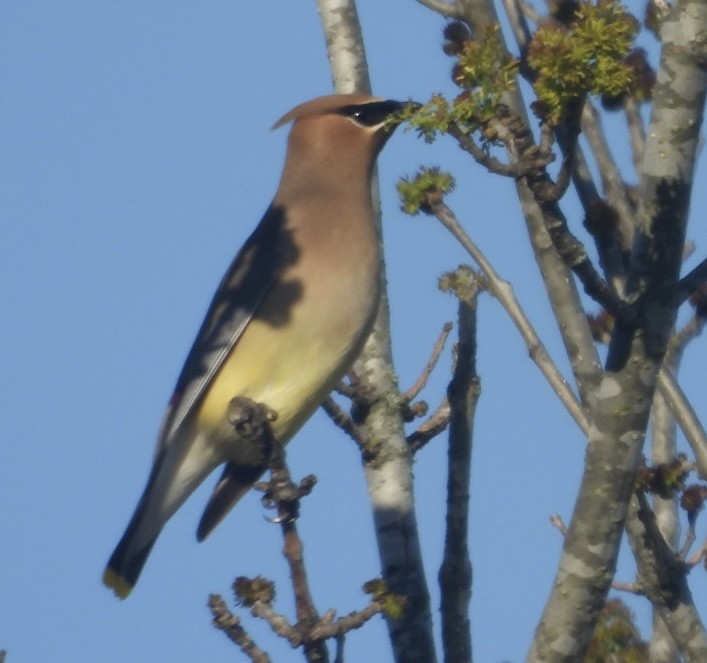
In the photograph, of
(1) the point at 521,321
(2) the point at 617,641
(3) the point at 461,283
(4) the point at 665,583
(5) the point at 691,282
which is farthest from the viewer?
A: (1) the point at 521,321

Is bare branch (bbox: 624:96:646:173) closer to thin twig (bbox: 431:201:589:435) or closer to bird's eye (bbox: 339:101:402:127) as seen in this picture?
thin twig (bbox: 431:201:589:435)

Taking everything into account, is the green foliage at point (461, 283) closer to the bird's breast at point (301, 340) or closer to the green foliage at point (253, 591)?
the bird's breast at point (301, 340)

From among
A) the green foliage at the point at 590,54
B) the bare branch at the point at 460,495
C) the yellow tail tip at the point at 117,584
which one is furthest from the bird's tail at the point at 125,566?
the green foliage at the point at 590,54

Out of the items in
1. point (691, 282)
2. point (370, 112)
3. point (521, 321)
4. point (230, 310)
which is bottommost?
point (691, 282)

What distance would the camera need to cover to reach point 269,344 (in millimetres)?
4457

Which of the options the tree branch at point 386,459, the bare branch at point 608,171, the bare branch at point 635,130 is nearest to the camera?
the tree branch at point 386,459

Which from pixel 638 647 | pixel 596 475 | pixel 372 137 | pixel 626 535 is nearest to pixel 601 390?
pixel 596 475

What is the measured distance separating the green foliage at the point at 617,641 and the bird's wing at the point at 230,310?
1.34 m

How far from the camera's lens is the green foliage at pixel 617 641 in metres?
3.65

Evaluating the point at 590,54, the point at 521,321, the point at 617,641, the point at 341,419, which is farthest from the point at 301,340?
the point at 590,54

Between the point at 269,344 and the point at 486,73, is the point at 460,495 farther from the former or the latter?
the point at 486,73

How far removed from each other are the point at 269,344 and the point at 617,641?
1307mm

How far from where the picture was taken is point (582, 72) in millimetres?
2582

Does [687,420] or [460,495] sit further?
[687,420]
